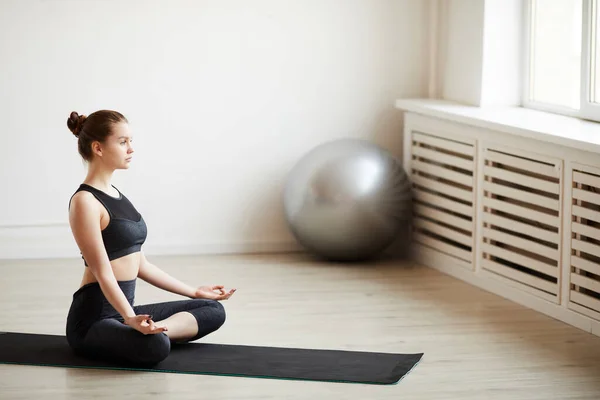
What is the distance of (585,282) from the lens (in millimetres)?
3650

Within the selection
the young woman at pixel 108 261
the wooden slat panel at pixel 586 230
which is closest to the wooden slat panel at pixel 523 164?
the wooden slat panel at pixel 586 230

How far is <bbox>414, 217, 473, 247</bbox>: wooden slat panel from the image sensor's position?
14.5ft

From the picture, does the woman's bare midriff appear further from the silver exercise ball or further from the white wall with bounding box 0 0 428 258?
the white wall with bounding box 0 0 428 258

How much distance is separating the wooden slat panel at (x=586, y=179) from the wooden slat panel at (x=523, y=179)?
0.12 metres

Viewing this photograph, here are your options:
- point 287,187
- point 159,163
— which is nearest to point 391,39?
point 287,187

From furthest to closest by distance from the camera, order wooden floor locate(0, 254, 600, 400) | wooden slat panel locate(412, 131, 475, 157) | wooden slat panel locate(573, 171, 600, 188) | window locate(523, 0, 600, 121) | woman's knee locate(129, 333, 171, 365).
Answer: wooden slat panel locate(412, 131, 475, 157), window locate(523, 0, 600, 121), wooden slat panel locate(573, 171, 600, 188), woman's knee locate(129, 333, 171, 365), wooden floor locate(0, 254, 600, 400)

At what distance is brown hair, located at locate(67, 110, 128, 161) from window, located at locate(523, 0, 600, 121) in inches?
78.9

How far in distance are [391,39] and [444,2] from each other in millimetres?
321

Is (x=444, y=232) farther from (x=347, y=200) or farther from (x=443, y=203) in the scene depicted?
(x=347, y=200)

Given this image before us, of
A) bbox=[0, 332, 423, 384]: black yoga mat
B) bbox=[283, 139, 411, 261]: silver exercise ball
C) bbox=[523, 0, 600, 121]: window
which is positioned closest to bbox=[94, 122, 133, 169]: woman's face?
bbox=[0, 332, 423, 384]: black yoga mat

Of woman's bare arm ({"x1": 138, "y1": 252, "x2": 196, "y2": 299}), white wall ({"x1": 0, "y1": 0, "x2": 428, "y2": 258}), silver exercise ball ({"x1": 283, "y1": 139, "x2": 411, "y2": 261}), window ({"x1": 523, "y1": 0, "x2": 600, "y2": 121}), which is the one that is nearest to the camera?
woman's bare arm ({"x1": 138, "y1": 252, "x2": 196, "y2": 299})

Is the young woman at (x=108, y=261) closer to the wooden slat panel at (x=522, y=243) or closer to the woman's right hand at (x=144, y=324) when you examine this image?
the woman's right hand at (x=144, y=324)

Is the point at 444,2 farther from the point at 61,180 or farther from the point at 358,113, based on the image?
the point at 61,180

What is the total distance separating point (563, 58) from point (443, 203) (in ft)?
2.76
